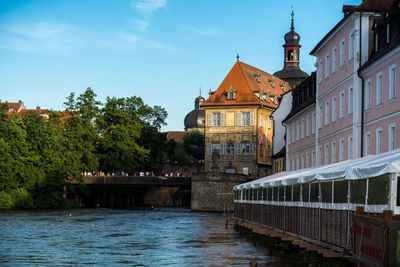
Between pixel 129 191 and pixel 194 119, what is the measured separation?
183ft

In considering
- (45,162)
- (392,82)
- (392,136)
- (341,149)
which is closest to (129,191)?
(45,162)

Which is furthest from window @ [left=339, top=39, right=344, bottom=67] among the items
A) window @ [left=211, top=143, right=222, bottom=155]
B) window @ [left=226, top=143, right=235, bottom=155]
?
window @ [left=211, top=143, right=222, bottom=155]

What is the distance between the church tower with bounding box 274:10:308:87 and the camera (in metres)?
126

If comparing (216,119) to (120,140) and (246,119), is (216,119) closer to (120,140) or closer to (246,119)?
(246,119)

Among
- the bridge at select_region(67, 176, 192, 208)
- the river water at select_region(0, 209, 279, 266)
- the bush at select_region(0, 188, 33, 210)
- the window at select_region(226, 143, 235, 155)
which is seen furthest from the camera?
the window at select_region(226, 143, 235, 155)

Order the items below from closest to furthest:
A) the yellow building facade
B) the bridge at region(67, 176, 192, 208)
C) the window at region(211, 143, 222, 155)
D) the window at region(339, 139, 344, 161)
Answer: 1. the window at region(339, 139, 344, 161)
2. the bridge at region(67, 176, 192, 208)
3. the yellow building facade
4. the window at region(211, 143, 222, 155)

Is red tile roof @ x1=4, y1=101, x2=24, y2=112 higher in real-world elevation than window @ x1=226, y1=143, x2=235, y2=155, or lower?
higher

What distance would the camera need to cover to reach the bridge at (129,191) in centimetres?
9431

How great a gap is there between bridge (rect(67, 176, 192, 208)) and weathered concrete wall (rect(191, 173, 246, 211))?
7621 mm

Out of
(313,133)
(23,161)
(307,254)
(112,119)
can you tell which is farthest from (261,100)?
(307,254)

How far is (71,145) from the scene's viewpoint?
93.0 m

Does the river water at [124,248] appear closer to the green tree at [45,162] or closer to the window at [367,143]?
the window at [367,143]

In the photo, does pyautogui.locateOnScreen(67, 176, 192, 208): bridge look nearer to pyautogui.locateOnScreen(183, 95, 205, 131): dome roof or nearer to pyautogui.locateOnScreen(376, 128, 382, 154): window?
pyautogui.locateOnScreen(183, 95, 205, 131): dome roof

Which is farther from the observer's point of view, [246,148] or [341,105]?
[246,148]
